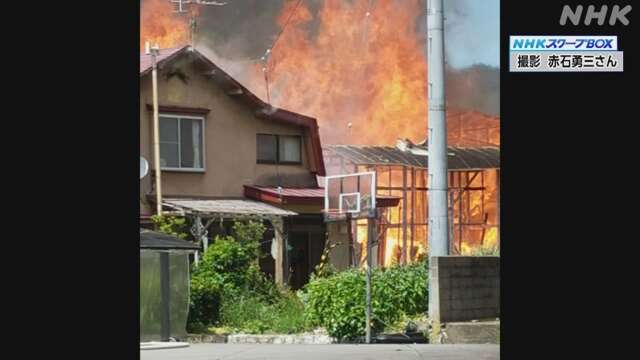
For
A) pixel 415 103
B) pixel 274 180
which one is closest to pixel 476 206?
pixel 415 103

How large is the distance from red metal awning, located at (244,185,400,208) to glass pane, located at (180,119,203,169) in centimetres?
64

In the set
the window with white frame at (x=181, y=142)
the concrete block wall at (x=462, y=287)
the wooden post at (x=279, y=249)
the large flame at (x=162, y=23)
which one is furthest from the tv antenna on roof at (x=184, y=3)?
the concrete block wall at (x=462, y=287)

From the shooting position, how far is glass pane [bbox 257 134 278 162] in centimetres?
1210

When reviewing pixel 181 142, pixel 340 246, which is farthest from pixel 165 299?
pixel 340 246

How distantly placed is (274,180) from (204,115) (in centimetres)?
101

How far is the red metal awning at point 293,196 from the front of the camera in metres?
11.6

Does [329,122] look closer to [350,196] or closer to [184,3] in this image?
[350,196]

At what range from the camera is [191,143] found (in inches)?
454

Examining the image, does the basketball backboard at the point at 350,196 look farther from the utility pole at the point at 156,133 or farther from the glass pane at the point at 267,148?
the utility pole at the point at 156,133

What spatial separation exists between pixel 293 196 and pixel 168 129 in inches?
61.0

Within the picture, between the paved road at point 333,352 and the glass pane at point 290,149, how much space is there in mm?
2996

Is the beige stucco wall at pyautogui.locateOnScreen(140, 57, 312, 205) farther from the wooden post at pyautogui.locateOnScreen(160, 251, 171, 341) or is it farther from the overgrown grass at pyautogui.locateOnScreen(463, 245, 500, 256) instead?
the overgrown grass at pyautogui.locateOnScreen(463, 245, 500, 256)

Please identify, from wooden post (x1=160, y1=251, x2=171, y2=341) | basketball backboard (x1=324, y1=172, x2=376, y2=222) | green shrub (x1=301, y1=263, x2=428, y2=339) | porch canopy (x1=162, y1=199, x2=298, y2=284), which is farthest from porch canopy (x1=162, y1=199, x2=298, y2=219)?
wooden post (x1=160, y1=251, x2=171, y2=341)
